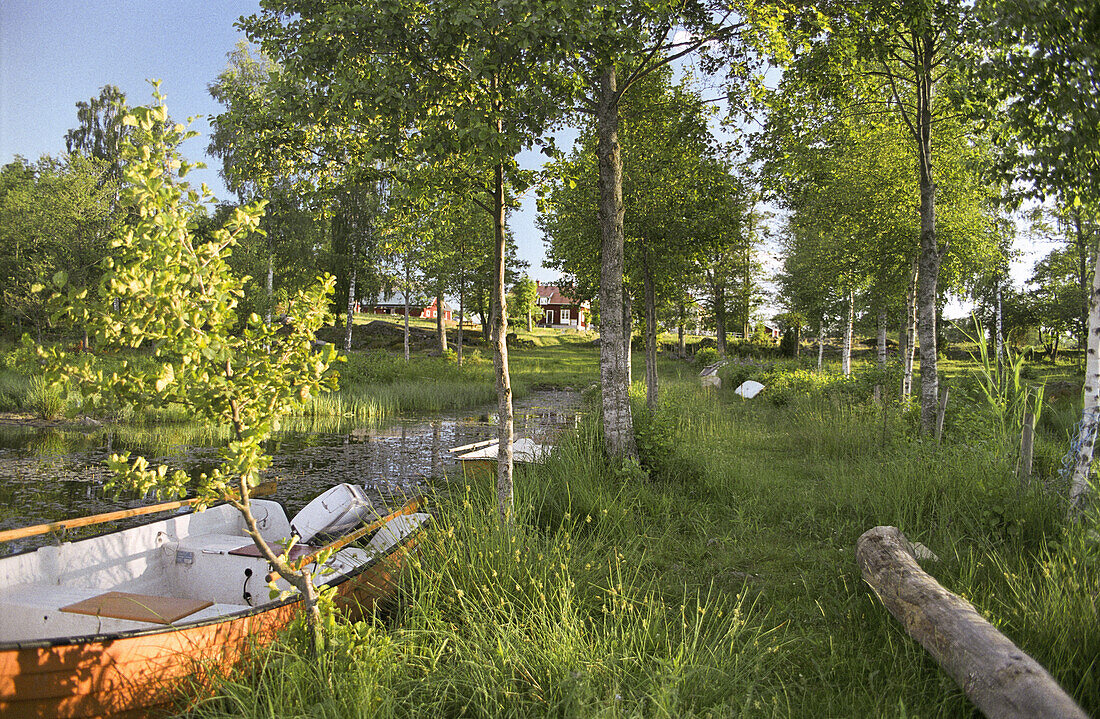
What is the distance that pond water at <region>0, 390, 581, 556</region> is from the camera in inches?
331

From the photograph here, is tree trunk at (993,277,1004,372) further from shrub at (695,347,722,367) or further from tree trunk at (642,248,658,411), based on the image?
shrub at (695,347,722,367)

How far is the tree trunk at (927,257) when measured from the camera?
8.36 meters

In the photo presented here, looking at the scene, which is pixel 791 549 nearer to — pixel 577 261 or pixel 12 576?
pixel 12 576

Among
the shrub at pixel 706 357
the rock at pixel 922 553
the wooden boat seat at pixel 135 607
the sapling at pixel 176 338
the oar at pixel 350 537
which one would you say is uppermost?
the sapling at pixel 176 338

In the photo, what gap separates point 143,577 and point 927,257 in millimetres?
9291

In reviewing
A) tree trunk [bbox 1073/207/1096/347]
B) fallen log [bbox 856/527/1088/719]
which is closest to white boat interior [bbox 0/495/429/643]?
fallen log [bbox 856/527/1088/719]

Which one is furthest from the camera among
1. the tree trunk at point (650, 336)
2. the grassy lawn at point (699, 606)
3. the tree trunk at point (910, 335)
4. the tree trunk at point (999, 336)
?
the tree trunk at point (910, 335)

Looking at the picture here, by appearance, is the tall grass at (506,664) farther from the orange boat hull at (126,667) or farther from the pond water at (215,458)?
the pond water at (215,458)

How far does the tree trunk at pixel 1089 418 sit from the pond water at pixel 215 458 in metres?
5.36

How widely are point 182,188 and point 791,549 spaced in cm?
504

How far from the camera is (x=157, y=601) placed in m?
4.30

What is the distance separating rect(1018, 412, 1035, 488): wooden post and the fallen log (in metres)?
1.69

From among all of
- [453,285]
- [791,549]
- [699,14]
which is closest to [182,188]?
[791,549]

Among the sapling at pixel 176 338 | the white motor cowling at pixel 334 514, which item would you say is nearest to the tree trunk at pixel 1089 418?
the sapling at pixel 176 338
